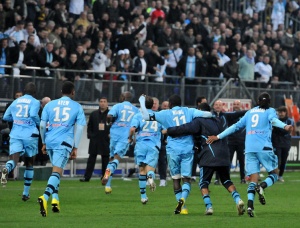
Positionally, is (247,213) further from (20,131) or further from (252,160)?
(20,131)

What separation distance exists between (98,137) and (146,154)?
709 cm

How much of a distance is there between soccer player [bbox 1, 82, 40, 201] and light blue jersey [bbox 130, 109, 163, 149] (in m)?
2.42

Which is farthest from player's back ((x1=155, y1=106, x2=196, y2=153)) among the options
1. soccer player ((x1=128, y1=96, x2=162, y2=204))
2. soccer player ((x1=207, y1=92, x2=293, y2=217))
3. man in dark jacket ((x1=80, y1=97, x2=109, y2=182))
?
man in dark jacket ((x1=80, y1=97, x2=109, y2=182))

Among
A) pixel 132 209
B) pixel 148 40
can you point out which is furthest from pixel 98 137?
pixel 132 209

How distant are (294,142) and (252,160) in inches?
641

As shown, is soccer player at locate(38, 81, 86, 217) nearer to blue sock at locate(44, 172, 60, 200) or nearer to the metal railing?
blue sock at locate(44, 172, 60, 200)

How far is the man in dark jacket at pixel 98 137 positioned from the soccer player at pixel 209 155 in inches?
404

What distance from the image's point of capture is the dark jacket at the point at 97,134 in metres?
28.2

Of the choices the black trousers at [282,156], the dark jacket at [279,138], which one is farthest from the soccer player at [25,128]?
the black trousers at [282,156]

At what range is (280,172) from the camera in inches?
1177

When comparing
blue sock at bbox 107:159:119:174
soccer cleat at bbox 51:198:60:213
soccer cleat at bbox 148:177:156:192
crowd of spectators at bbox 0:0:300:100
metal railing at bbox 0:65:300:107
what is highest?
crowd of spectators at bbox 0:0:300:100

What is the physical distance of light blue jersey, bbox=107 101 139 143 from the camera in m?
23.9

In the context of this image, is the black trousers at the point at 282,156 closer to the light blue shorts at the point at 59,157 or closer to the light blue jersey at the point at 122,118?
the light blue jersey at the point at 122,118

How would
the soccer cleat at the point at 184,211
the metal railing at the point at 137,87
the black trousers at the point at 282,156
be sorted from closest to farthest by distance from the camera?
1. the soccer cleat at the point at 184,211
2. the metal railing at the point at 137,87
3. the black trousers at the point at 282,156
